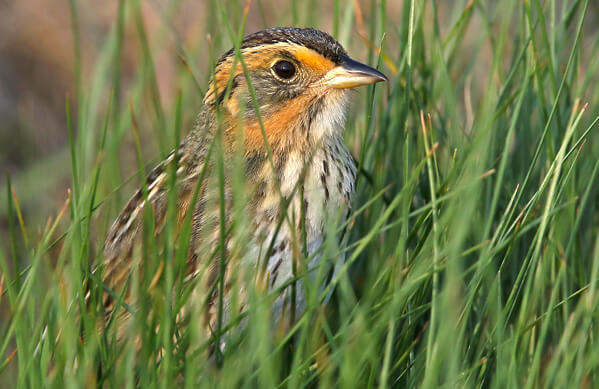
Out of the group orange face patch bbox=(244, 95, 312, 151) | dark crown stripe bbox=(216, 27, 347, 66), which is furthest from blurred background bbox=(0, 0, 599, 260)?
orange face patch bbox=(244, 95, 312, 151)

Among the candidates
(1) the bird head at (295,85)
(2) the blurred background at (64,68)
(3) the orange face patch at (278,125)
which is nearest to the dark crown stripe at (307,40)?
(1) the bird head at (295,85)

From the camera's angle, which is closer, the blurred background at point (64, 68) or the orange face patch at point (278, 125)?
the orange face patch at point (278, 125)

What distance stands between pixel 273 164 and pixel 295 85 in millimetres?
310

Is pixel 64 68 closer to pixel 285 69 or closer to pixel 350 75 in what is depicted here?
pixel 285 69

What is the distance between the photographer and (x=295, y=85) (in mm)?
3242

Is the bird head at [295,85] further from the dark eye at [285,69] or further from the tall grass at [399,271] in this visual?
the tall grass at [399,271]

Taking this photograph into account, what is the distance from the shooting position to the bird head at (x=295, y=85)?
3172 mm

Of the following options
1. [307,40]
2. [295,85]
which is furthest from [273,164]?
[307,40]

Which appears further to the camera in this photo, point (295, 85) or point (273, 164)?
point (295, 85)

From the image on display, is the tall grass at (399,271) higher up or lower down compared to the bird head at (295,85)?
lower down

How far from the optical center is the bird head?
3.17m

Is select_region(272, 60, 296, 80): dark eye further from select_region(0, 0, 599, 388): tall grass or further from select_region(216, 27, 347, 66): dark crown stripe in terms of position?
select_region(0, 0, 599, 388): tall grass

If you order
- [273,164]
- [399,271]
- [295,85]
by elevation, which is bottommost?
[399,271]

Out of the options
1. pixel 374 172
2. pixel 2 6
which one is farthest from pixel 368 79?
pixel 2 6
